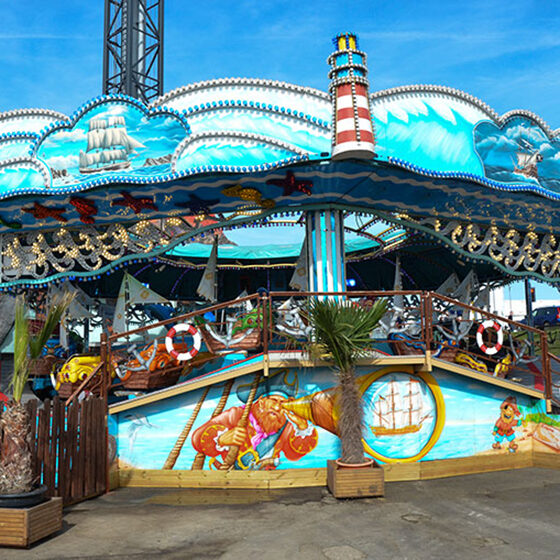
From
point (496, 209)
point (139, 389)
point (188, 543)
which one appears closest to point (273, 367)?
point (139, 389)

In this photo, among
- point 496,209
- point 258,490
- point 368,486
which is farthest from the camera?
point 496,209

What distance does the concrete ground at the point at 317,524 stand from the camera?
6578mm

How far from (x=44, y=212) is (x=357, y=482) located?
8925mm

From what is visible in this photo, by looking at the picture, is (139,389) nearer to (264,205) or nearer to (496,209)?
(264,205)

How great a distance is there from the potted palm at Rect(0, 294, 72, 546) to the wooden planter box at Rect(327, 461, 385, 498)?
403 centimetres

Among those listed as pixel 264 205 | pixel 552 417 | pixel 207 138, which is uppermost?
pixel 207 138

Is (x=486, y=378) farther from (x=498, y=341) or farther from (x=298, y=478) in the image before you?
(x=298, y=478)

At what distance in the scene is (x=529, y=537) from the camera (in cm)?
699

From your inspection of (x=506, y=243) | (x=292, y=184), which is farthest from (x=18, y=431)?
(x=506, y=243)

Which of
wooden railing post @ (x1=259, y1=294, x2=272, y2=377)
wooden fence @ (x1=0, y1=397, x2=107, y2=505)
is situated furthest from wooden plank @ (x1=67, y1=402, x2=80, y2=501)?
wooden railing post @ (x1=259, y1=294, x2=272, y2=377)

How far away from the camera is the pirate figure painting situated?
32.4 feet

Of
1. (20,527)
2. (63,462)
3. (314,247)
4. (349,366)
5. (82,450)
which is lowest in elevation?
(20,527)

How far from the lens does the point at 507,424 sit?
10.9 metres

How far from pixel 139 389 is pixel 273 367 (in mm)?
2693
